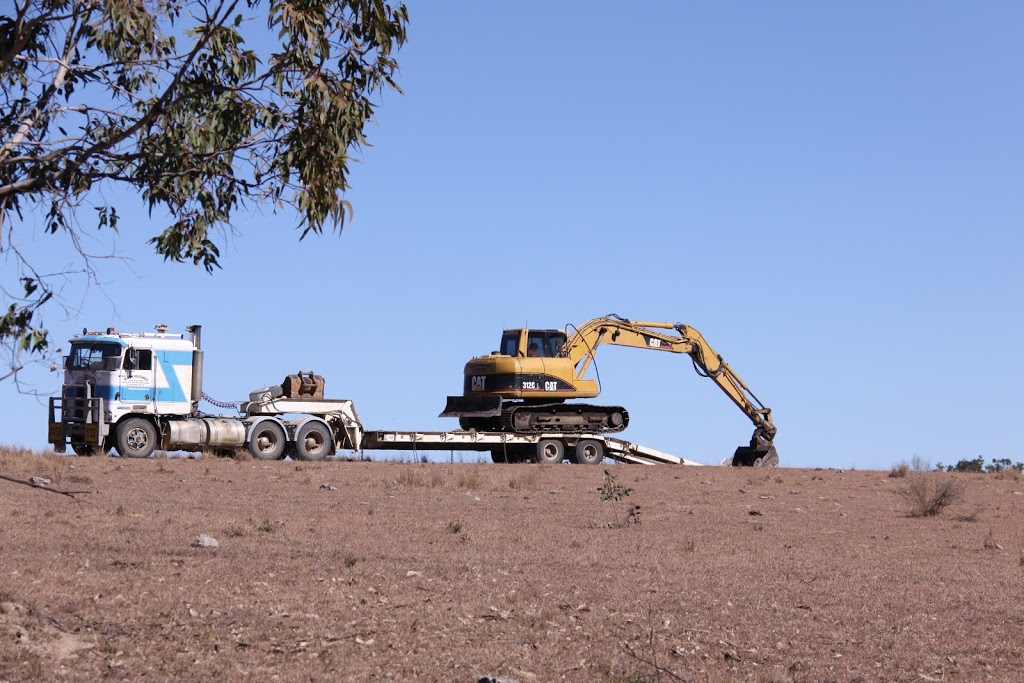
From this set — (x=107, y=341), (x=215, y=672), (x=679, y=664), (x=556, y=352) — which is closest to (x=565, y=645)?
(x=679, y=664)

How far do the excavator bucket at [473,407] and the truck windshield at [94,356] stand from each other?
11216mm

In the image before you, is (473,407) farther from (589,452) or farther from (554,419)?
(589,452)

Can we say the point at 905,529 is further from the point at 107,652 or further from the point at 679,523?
the point at 107,652

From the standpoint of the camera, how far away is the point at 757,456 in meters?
43.9

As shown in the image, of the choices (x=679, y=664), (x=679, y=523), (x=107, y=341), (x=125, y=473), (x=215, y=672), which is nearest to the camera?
(x=215, y=672)

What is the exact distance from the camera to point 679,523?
2080 centimetres

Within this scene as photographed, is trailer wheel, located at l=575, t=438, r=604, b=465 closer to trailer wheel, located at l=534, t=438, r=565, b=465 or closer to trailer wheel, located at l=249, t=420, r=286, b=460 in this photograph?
trailer wheel, located at l=534, t=438, r=565, b=465

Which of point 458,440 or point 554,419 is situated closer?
point 458,440

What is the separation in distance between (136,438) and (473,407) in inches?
425

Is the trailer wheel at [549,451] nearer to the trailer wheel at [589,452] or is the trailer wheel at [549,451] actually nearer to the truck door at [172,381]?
the trailer wheel at [589,452]

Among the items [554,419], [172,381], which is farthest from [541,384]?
[172,381]

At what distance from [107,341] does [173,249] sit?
69.7 feet

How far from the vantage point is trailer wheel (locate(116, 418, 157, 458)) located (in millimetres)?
31750

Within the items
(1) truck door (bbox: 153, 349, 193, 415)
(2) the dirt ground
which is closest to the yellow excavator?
(1) truck door (bbox: 153, 349, 193, 415)
